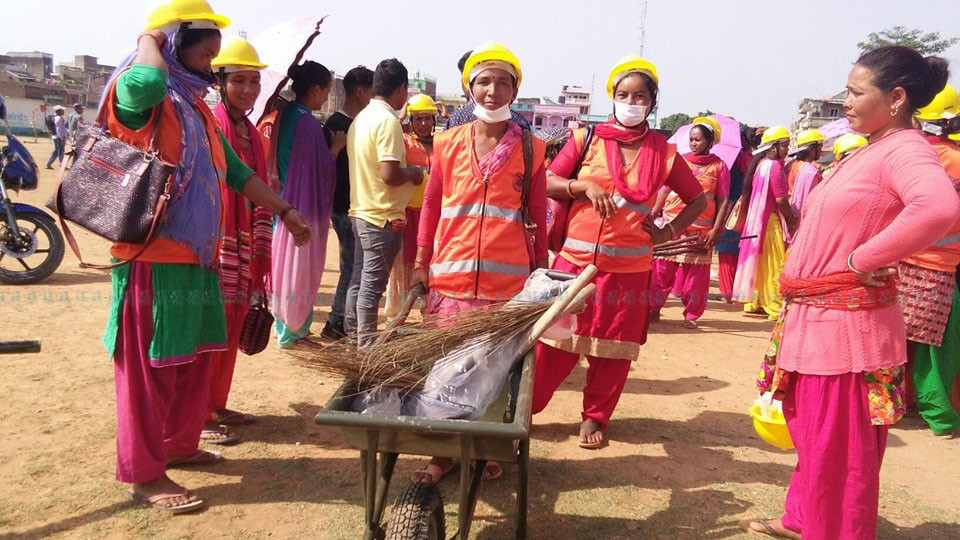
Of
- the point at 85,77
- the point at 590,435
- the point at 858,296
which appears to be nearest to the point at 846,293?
the point at 858,296

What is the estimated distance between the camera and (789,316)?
2.56 metres

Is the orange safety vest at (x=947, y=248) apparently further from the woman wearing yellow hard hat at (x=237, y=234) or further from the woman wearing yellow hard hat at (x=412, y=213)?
the woman wearing yellow hard hat at (x=237, y=234)

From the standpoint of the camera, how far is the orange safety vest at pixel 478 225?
305cm

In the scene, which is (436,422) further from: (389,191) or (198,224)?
(389,191)

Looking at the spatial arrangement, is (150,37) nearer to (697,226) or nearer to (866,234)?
(866,234)

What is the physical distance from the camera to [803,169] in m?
7.75

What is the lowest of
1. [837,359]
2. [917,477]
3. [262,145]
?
[917,477]

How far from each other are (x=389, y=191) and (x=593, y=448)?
2.20m

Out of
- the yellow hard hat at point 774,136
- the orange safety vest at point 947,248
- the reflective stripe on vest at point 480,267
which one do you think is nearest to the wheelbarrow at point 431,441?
the reflective stripe on vest at point 480,267

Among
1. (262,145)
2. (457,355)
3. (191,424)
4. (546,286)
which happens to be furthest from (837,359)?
(262,145)

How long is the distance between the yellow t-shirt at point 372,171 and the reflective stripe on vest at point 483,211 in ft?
4.53

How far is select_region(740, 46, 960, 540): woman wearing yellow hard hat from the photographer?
2.24m

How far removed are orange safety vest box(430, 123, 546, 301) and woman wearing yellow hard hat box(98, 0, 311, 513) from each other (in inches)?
41.0

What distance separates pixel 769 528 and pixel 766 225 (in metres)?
5.37
